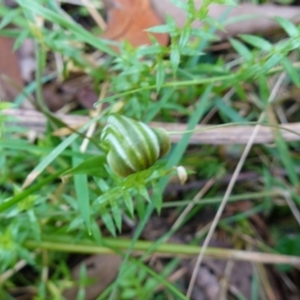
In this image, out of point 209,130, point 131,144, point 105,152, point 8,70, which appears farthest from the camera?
point 8,70

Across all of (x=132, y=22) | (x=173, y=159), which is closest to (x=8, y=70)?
(x=132, y=22)

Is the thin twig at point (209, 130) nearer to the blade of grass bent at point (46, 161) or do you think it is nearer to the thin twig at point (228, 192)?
the thin twig at point (228, 192)

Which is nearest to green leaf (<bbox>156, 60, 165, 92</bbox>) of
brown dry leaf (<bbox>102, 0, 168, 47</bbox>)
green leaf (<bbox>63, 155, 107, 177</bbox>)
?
green leaf (<bbox>63, 155, 107, 177</bbox>)

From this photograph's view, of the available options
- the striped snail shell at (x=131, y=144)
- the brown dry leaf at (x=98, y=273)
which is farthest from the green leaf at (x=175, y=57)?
the brown dry leaf at (x=98, y=273)

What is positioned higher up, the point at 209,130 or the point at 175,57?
the point at 175,57

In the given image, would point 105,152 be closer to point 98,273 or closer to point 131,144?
point 131,144
